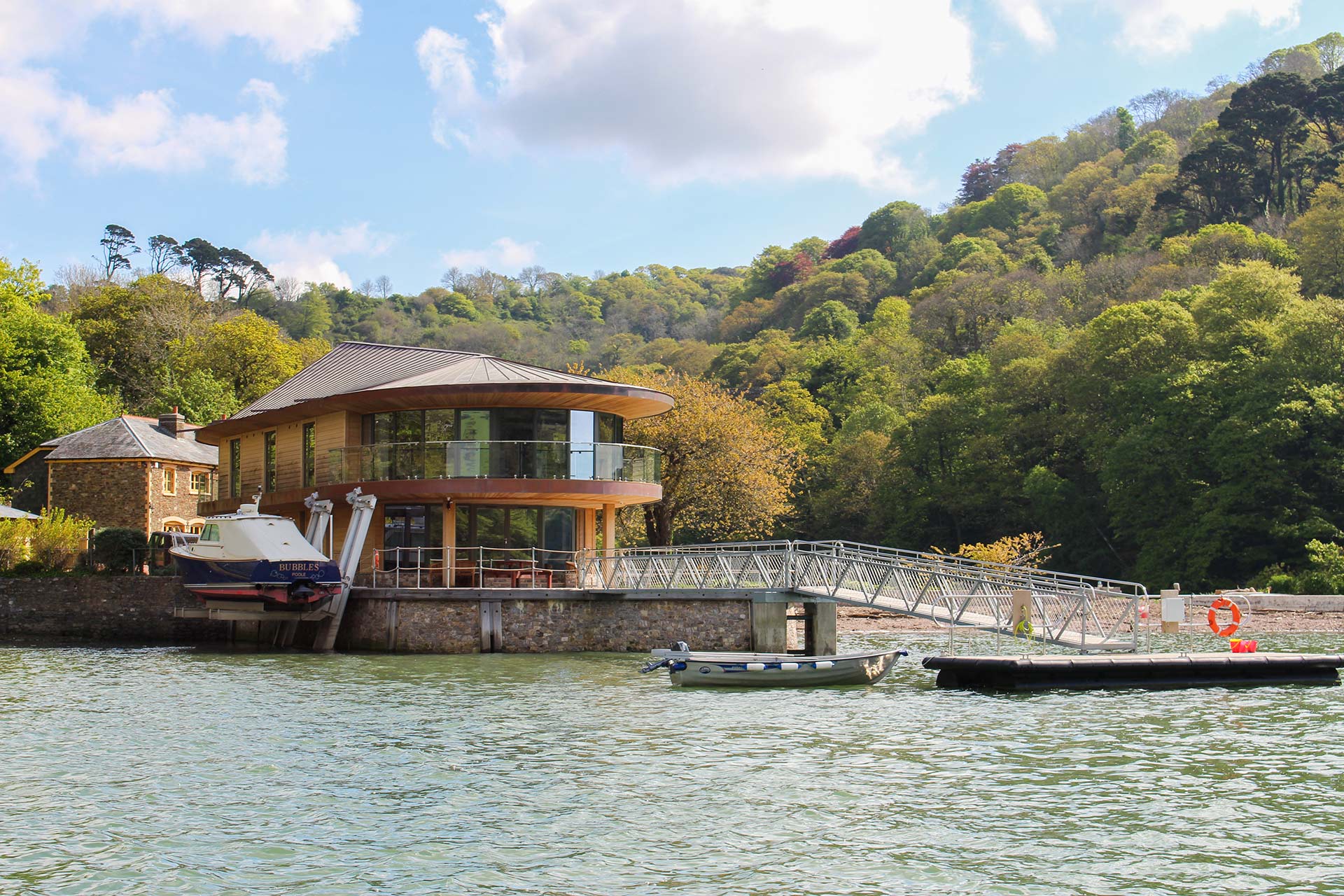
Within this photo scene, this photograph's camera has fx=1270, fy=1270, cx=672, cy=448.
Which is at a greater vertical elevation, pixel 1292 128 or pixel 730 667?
pixel 1292 128

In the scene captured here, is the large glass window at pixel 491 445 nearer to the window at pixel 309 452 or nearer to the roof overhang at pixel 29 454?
the window at pixel 309 452

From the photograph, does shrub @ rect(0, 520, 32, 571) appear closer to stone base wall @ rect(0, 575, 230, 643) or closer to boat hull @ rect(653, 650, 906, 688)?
stone base wall @ rect(0, 575, 230, 643)

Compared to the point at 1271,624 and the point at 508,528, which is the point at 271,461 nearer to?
the point at 508,528

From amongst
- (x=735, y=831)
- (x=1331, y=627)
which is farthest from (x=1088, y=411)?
(x=735, y=831)

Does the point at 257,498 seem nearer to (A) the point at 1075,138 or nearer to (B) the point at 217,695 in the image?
(B) the point at 217,695

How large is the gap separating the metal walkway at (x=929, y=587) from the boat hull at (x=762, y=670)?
185 centimetres

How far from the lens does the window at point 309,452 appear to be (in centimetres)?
3641

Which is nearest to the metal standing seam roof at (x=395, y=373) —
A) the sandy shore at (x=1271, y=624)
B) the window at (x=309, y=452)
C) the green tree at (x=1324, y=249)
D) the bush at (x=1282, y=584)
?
the window at (x=309, y=452)

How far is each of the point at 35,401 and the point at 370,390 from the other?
28.6 meters

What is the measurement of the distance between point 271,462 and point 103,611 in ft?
21.0

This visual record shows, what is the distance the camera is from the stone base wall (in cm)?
3669

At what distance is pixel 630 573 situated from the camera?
101ft

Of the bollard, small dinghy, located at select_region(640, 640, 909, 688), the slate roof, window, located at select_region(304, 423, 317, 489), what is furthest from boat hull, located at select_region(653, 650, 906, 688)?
the slate roof

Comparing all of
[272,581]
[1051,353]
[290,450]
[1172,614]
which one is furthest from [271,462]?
[1051,353]
